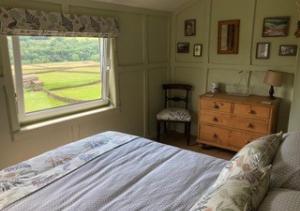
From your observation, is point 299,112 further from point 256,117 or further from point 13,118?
point 13,118

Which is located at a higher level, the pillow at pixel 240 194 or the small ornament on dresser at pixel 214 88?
the small ornament on dresser at pixel 214 88

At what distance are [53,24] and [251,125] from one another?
261 cm

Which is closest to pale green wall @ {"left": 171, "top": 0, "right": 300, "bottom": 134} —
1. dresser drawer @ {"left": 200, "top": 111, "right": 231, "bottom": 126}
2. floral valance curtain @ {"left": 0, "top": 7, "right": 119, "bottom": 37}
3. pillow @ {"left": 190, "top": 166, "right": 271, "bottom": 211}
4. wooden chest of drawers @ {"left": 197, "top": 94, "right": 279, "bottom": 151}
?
wooden chest of drawers @ {"left": 197, "top": 94, "right": 279, "bottom": 151}

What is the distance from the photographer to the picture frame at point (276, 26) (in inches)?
127

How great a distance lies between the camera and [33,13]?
2344mm

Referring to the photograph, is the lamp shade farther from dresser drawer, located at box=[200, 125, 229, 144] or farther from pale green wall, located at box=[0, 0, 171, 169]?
pale green wall, located at box=[0, 0, 171, 169]

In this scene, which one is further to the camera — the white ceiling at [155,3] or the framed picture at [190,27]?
the framed picture at [190,27]

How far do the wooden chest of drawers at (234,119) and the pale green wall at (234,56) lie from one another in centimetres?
32

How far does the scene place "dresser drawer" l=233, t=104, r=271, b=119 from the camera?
313 centimetres

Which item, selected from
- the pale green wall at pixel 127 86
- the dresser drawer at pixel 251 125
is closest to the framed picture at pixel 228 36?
the pale green wall at pixel 127 86

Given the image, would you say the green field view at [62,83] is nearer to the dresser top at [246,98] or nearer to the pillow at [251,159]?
the dresser top at [246,98]

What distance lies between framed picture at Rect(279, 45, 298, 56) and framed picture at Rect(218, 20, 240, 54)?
1.87 ft

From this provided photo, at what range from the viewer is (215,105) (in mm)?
3504

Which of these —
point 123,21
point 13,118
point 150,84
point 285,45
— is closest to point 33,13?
point 13,118
